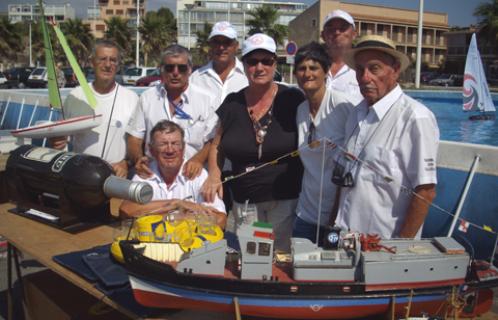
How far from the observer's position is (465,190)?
3486 millimetres

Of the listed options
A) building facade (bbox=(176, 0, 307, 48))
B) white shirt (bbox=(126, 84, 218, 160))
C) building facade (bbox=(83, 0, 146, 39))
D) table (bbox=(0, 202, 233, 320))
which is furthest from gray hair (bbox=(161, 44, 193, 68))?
building facade (bbox=(83, 0, 146, 39))

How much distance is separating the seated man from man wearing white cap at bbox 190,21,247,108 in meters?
1.08

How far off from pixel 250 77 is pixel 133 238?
1279 mm

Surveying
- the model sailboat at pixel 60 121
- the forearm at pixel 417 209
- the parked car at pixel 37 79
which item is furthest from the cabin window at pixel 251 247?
the parked car at pixel 37 79

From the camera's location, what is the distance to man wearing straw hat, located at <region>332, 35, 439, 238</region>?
85.5 inches

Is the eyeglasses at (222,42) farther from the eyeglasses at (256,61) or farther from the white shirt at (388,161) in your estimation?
the white shirt at (388,161)

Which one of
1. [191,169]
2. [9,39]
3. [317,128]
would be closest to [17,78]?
[9,39]

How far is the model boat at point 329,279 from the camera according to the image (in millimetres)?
1973

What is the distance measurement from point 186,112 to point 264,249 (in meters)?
1.72

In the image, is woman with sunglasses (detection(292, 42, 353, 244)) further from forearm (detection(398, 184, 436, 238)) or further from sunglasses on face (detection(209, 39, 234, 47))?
sunglasses on face (detection(209, 39, 234, 47))

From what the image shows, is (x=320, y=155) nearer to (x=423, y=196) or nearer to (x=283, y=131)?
(x=283, y=131)

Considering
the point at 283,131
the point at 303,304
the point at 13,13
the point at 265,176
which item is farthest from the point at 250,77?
the point at 13,13

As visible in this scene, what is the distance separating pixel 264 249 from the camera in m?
2.05

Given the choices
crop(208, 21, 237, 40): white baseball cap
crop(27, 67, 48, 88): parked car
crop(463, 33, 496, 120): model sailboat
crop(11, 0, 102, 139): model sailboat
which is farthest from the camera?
crop(27, 67, 48, 88): parked car
